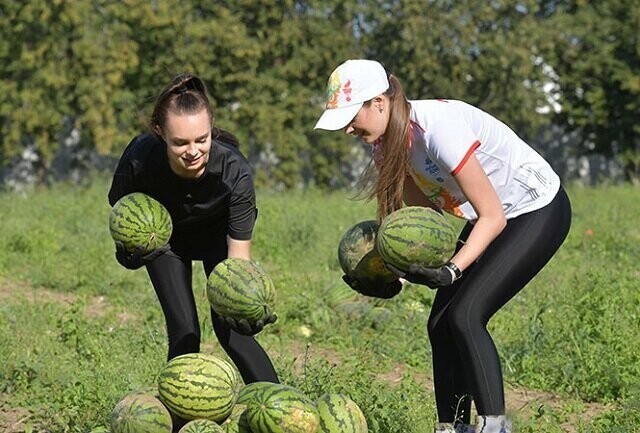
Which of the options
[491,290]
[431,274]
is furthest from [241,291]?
[491,290]

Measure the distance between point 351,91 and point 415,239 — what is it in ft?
2.19

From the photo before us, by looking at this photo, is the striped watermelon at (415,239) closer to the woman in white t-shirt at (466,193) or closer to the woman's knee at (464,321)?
the woman in white t-shirt at (466,193)

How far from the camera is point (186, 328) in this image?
4945 millimetres

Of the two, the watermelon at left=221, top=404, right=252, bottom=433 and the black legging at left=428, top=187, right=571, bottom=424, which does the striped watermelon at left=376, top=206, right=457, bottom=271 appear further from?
the watermelon at left=221, top=404, right=252, bottom=433

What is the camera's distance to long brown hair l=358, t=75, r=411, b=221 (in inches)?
175

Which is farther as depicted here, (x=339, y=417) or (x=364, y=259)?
(x=364, y=259)

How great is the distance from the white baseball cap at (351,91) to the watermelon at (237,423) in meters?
1.21

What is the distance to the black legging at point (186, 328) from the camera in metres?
4.93

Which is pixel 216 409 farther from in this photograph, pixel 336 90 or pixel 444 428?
pixel 336 90

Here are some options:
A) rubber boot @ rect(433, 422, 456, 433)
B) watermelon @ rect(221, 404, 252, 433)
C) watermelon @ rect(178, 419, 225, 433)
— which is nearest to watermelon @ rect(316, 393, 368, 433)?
watermelon @ rect(221, 404, 252, 433)

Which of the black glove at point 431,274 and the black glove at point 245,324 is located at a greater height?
the black glove at point 431,274

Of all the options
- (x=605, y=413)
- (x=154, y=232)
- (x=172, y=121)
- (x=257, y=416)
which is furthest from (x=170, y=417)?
(x=605, y=413)

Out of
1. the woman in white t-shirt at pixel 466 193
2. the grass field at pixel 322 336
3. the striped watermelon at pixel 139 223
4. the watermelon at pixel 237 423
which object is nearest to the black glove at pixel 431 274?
the woman in white t-shirt at pixel 466 193

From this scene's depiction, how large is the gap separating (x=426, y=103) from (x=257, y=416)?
1498mm
